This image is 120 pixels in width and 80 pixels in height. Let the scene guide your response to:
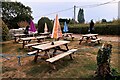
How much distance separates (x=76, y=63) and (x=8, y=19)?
91.8 feet

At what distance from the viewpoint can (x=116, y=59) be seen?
28.0 ft

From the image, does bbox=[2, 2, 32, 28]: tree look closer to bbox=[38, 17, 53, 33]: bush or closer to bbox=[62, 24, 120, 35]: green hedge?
bbox=[62, 24, 120, 35]: green hedge

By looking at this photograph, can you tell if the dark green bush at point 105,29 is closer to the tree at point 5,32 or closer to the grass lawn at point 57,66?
the tree at point 5,32

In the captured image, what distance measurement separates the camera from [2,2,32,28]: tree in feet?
109

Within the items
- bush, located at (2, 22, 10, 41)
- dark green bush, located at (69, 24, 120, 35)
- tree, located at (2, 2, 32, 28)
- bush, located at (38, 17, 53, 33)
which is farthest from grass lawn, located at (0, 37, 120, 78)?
tree, located at (2, 2, 32, 28)

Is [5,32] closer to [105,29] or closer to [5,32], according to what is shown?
[5,32]

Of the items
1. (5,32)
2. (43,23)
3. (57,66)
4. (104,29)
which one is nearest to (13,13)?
(43,23)

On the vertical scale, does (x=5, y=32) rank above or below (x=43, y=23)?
below

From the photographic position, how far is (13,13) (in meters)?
34.2

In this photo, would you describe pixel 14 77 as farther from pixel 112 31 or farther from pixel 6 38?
pixel 112 31

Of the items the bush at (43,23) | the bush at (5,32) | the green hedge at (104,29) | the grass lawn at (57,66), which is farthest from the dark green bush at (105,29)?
the grass lawn at (57,66)

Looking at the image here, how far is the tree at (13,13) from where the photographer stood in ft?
109

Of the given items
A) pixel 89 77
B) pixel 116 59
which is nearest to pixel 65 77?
pixel 89 77

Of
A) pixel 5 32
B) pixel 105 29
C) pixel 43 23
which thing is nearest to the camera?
pixel 5 32
